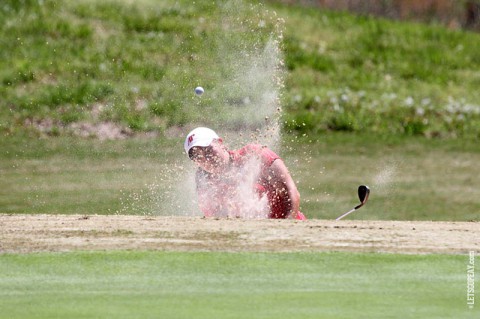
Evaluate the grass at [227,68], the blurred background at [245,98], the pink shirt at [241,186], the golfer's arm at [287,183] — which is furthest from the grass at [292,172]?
the golfer's arm at [287,183]

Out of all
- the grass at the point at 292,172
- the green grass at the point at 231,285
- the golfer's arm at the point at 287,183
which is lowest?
the grass at the point at 292,172

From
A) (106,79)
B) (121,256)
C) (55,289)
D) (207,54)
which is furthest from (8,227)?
(207,54)

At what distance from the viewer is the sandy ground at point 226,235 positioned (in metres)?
7.33

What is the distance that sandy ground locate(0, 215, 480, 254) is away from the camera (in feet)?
24.1

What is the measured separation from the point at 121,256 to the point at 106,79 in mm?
16183

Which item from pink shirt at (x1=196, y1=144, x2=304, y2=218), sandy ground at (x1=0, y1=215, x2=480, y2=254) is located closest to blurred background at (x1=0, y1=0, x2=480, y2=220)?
pink shirt at (x1=196, y1=144, x2=304, y2=218)

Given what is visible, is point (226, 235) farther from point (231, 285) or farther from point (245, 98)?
point (245, 98)

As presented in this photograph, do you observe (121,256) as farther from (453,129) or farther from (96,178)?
(453,129)

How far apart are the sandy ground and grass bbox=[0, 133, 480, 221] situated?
141 inches

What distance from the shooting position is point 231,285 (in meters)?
6.30

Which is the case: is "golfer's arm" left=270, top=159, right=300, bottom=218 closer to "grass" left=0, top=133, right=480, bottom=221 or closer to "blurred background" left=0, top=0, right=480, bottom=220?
"grass" left=0, top=133, right=480, bottom=221

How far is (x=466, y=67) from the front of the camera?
26.6 meters

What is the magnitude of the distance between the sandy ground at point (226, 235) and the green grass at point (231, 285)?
311 millimetres

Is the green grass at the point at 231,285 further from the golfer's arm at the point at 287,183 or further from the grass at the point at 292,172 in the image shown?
→ the grass at the point at 292,172
